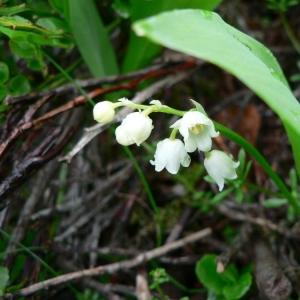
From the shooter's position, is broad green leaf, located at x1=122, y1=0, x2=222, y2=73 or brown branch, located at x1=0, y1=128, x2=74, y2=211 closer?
brown branch, located at x1=0, y1=128, x2=74, y2=211

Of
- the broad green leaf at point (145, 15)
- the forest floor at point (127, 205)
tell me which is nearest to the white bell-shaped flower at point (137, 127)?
the forest floor at point (127, 205)

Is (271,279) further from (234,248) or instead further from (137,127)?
(137,127)

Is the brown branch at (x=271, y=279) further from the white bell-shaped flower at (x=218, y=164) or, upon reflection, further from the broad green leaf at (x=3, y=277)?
the broad green leaf at (x=3, y=277)

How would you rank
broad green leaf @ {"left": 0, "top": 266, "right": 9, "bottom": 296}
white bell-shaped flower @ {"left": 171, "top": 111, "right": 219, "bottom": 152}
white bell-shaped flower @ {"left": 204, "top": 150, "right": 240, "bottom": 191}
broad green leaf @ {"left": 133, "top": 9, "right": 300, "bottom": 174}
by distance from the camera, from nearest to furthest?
broad green leaf @ {"left": 133, "top": 9, "right": 300, "bottom": 174}, white bell-shaped flower @ {"left": 171, "top": 111, "right": 219, "bottom": 152}, white bell-shaped flower @ {"left": 204, "top": 150, "right": 240, "bottom": 191}, broad green leaf @ {"left": 0, "top": 266, "right": 9, "bottom": 296}

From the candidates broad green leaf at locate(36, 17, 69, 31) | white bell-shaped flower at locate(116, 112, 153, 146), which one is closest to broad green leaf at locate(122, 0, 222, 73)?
broad green leaf at locate(36, 17, 69, 31)

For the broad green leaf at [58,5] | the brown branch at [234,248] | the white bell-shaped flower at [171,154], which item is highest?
the broad green leaf at [58,5]

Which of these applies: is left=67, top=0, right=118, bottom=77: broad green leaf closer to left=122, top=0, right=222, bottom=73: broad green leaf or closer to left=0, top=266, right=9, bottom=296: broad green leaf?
left=122, top=0, right=222, bottom=73: broad green leaf
